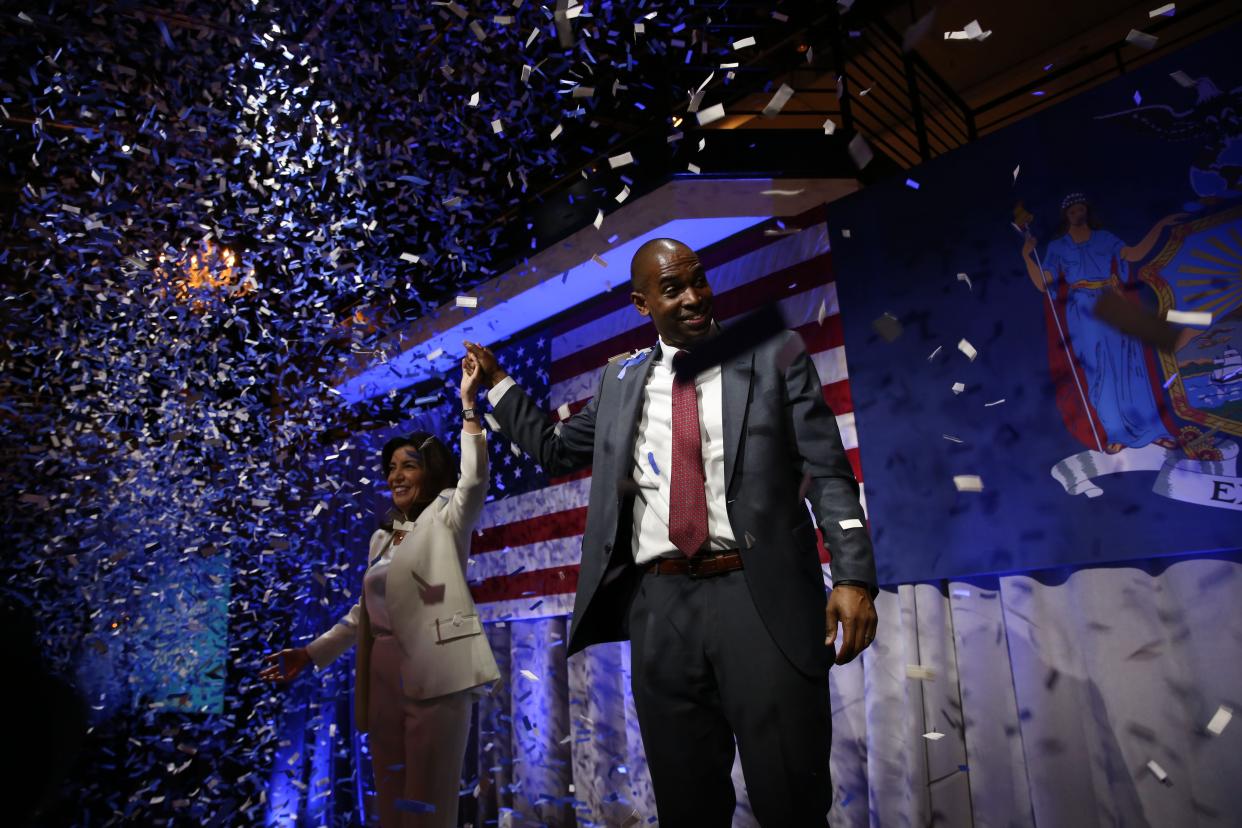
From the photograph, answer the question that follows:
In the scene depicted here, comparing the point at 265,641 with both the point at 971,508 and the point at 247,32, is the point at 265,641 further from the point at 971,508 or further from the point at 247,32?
the point at 971,508

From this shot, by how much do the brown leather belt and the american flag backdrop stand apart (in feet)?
5.84

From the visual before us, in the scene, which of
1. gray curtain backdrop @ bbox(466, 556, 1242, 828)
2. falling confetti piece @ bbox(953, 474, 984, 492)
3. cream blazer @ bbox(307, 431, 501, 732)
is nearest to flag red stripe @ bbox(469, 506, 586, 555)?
cream blazer @ bbox(307, 431, 501, 732)

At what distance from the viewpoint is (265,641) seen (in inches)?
236

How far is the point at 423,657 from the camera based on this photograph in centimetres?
262

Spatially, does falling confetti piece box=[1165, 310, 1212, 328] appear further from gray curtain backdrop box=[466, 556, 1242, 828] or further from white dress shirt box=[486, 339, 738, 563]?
white dress shirt box=[486, 339, 738, 563]

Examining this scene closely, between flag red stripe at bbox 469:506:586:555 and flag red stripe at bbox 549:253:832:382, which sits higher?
flag red stripe at bbox 549:253:832:382

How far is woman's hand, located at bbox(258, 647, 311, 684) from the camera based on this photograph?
117 inches

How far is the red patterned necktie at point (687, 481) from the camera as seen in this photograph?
1554 millimetres

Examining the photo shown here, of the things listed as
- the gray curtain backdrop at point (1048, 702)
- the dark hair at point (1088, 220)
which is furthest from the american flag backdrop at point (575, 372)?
the dark hair at point (1088, 220)

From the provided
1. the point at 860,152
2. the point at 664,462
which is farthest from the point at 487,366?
the point at 860,152

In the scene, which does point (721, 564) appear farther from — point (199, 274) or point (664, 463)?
point (199, 274)

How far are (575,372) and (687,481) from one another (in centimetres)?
295

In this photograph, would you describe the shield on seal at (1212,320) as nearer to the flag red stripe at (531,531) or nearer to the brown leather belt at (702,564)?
the brown leather belt at (702,564)

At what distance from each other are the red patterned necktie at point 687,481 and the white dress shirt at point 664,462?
2 cm
